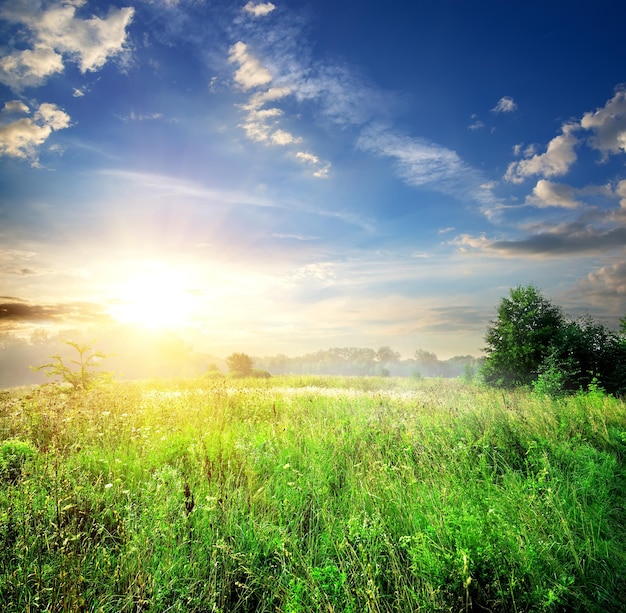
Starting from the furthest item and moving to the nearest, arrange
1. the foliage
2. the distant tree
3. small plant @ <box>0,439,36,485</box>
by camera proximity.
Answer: the distant tree < the foliage < small plant @ <box>0,439,36,485</box>

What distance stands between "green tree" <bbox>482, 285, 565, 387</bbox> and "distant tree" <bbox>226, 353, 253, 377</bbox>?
20.2m

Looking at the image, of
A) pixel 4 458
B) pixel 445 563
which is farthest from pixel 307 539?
pixel 4 458

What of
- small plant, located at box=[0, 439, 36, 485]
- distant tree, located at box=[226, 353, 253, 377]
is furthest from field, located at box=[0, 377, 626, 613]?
distant tree, located at box=[226, 353, 253, 377]

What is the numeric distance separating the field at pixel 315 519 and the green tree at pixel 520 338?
9.78 m

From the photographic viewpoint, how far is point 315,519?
14.3ft

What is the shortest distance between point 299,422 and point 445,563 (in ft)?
19.6

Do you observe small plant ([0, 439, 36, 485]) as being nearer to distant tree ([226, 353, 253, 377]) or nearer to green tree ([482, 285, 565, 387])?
green tree ([482, 285, 565, 387])

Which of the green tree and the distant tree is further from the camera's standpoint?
the distant tree

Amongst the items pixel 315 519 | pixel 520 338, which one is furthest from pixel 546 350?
pixel 315 519

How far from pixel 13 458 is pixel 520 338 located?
18395mm

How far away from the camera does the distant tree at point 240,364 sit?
32.8 m

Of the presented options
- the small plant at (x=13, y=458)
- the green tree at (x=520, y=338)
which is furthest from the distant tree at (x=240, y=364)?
the small plant at (x=13, y=458)

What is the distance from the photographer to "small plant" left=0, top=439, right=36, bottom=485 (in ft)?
17.3

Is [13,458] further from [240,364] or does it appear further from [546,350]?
[240,364]
